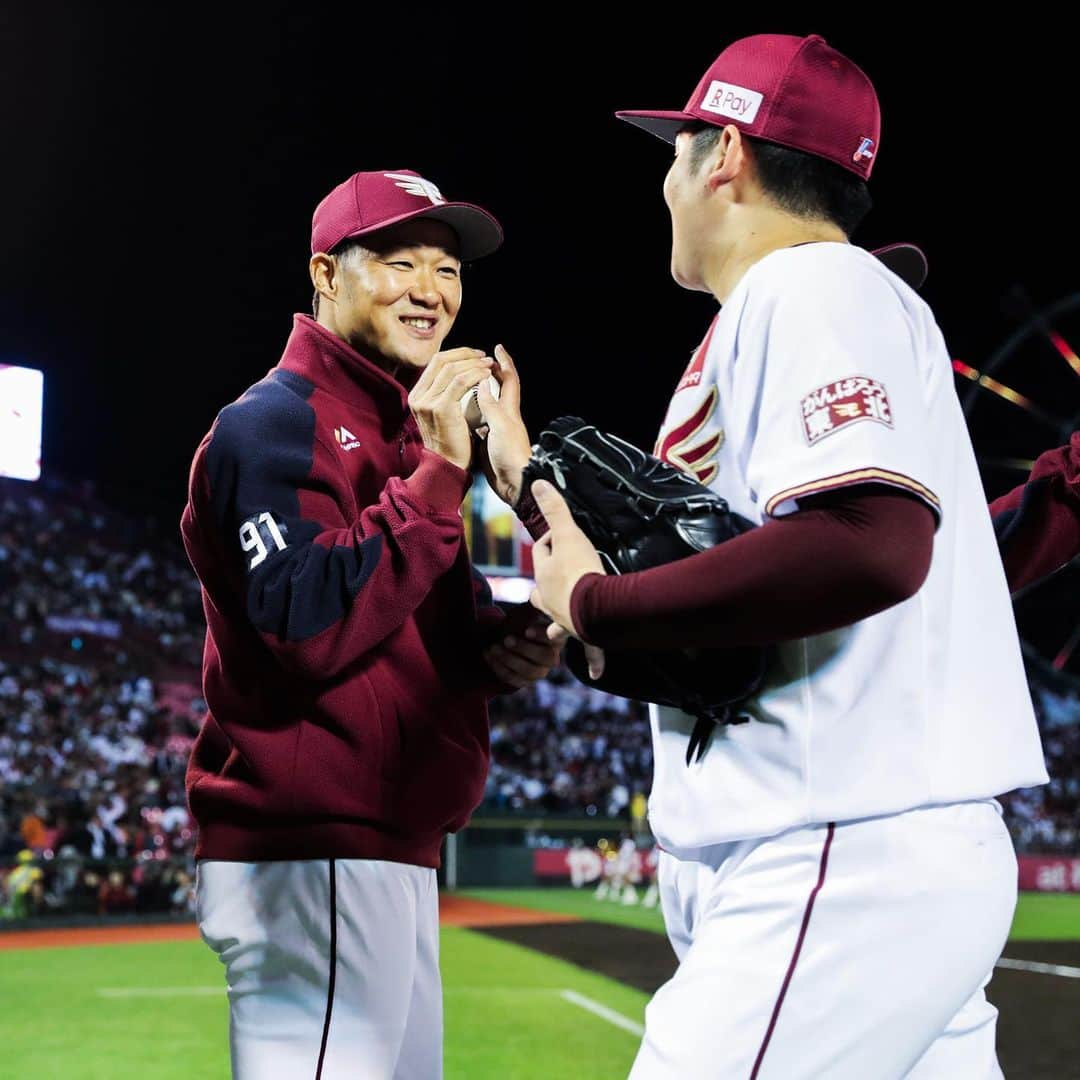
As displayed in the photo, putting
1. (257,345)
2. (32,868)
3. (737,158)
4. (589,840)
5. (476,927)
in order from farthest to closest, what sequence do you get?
(257,345) → (589,840) → (32,868) → (476,927) → (737,158)

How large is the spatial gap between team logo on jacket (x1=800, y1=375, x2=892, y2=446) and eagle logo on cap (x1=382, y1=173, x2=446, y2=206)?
58.2 inches

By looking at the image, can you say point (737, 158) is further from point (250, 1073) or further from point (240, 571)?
point (250, 1073)

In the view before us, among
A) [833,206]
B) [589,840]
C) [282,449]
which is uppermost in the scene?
[833,206]

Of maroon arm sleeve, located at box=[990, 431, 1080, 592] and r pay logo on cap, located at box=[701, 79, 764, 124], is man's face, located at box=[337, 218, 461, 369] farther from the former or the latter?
maroon arm sleeve, located at box=[990, 431, 1080, 592]

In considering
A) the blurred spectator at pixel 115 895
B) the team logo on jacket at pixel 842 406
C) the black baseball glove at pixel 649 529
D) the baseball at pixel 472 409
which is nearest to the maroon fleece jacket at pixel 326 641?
the baseball at pixel 472 409

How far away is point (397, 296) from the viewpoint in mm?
2787

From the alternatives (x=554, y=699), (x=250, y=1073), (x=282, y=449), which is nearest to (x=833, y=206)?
(x=282, y=449)

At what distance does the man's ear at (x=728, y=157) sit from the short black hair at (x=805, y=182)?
1 cm

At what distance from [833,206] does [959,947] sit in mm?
1003

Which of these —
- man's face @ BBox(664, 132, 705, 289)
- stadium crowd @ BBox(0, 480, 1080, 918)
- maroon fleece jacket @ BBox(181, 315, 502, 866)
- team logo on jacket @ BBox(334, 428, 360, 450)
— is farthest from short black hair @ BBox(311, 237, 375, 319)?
stadium crowd @ BBox(0, 480, 1080, 918)

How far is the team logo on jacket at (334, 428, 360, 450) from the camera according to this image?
2.60 metres

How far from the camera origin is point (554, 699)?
2880 cm

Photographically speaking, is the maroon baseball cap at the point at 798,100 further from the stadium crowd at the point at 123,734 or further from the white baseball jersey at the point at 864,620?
the stadium crowd at the point at 123,734

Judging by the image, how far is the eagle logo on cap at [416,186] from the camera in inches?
110
